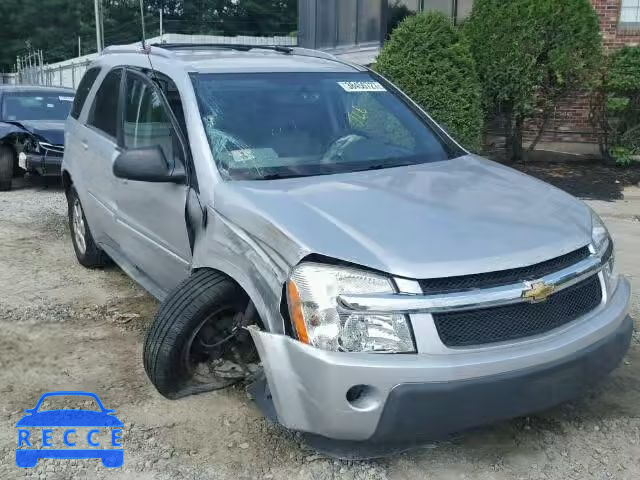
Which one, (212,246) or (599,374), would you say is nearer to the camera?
(599,374)

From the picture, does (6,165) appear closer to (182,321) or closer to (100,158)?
(100,158)

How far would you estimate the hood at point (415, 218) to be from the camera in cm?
258

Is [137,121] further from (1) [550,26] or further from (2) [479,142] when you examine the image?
(1) [550,26]

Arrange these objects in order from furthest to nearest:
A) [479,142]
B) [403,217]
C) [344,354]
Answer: [479,142] → [403,217] → [344,354]

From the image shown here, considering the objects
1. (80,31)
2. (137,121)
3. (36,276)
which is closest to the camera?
(137,121)

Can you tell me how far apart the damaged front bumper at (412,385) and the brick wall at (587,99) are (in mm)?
9210

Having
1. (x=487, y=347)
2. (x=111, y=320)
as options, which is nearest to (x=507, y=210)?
(x=487, y=347)

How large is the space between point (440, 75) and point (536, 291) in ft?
21.4

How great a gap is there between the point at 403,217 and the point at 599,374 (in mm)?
1071

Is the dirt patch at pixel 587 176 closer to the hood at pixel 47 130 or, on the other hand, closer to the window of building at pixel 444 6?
the window of building at pixel 444 6

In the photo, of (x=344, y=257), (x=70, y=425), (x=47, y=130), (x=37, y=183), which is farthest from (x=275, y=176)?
(x=37, y=183)

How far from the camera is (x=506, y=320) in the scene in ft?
8.52

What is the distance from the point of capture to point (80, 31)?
59.5 metres

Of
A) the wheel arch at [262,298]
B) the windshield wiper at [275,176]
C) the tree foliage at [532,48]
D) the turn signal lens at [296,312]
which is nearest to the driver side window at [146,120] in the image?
the windshield wiper at [275,176]
